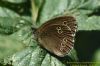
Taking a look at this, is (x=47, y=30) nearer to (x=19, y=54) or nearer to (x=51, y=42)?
(x=51, y=42)

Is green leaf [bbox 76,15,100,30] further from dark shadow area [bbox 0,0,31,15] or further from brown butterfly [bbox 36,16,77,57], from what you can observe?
dark shadow area [bbox 0,0,31,15]

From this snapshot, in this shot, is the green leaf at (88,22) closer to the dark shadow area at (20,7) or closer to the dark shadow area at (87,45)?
the dark shadow area at (87,45)

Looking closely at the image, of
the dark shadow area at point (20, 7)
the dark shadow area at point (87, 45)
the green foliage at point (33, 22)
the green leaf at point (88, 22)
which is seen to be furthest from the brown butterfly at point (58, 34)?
the dark shadow area at point (20, 7)

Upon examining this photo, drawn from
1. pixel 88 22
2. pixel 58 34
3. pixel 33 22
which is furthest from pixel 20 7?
pixel 88 22

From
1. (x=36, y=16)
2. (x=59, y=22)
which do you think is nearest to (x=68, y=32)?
(x=59, y=22)

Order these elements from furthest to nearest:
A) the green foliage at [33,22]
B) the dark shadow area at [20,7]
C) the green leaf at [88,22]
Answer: the dark shadow area at [20,7]
the green leaf at [88,22]
the green foliage at [33,22]

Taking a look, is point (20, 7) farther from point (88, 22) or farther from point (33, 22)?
point (88, 22)

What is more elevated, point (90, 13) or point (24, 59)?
point (90, 13)

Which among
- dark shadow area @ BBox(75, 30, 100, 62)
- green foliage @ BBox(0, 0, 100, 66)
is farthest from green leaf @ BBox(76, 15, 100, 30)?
dark shadow area @ BBox(75, 30, 100, 62)
